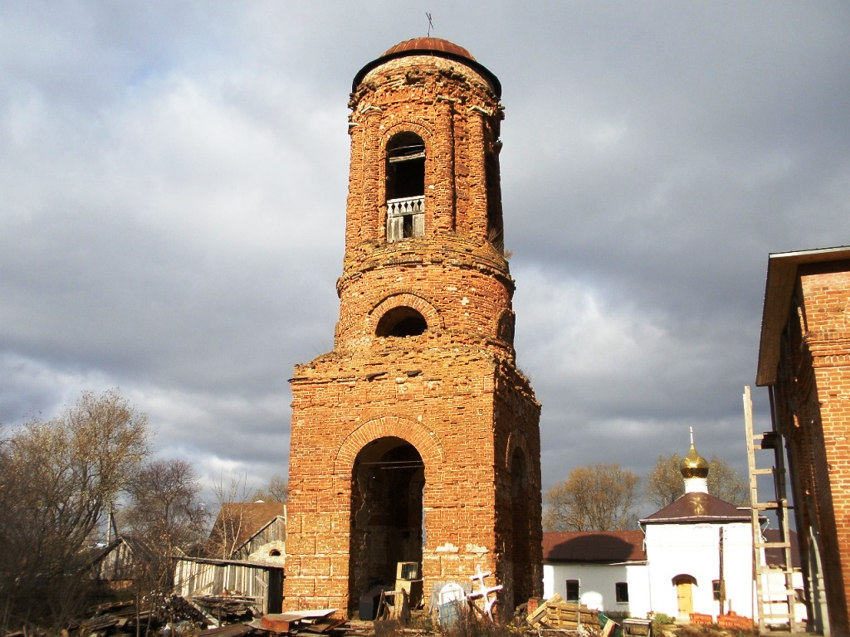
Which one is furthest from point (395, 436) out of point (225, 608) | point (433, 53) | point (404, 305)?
point (433, 53)

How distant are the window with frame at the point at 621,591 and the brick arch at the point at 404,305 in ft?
62.8

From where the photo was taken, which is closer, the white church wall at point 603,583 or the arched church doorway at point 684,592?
the arched church doorway at point 684,592

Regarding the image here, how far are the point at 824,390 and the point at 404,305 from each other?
7034 millimetres

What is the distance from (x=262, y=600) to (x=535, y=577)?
705cm

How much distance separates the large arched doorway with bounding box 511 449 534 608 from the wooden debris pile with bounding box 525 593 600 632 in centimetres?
203

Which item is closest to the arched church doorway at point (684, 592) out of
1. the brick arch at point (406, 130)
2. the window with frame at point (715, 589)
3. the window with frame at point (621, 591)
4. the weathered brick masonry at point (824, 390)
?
the window with frame at point (715, 589)

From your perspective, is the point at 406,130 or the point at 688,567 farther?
the point at 688,567

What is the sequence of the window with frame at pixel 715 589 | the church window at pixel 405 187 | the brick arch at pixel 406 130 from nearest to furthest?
the church window at pixel 405 187, the brick arch at pixel 406 130, the window with frame at pixel 715 589

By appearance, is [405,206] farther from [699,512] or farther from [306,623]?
[699,512]

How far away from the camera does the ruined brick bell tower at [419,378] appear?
1190cm

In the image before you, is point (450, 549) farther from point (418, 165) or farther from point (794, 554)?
point (794, 554)

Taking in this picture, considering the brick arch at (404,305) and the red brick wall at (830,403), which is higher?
the brick arch at (404,305)

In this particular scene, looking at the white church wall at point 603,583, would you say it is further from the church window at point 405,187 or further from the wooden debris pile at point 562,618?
the church window at point 405,187

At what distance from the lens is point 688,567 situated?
84.2ft
